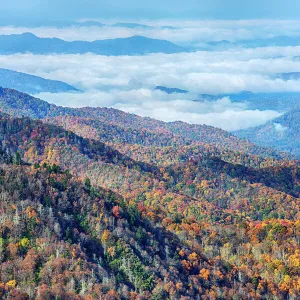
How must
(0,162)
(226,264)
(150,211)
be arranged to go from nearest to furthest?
(226,264) → (0,162) → (150,211)

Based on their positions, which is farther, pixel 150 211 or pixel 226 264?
pixel 150 211

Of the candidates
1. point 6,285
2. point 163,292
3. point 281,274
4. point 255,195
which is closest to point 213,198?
point 255,195

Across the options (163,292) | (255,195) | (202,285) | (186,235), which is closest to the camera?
(163,292)

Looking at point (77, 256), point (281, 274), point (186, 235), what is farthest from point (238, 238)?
point (77, 256)

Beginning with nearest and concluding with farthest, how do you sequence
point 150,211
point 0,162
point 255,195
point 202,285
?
point 202,285 → point 0,162 → point 150,211 → point 255,195

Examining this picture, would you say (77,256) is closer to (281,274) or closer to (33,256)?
(33,256)

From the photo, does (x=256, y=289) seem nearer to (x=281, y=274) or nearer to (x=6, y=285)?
(x=281, y=274)

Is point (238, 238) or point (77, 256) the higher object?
point (77, 256)

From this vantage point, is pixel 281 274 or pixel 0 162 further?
pixel 0 162

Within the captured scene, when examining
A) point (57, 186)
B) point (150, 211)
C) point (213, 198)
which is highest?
point (57, 186)
